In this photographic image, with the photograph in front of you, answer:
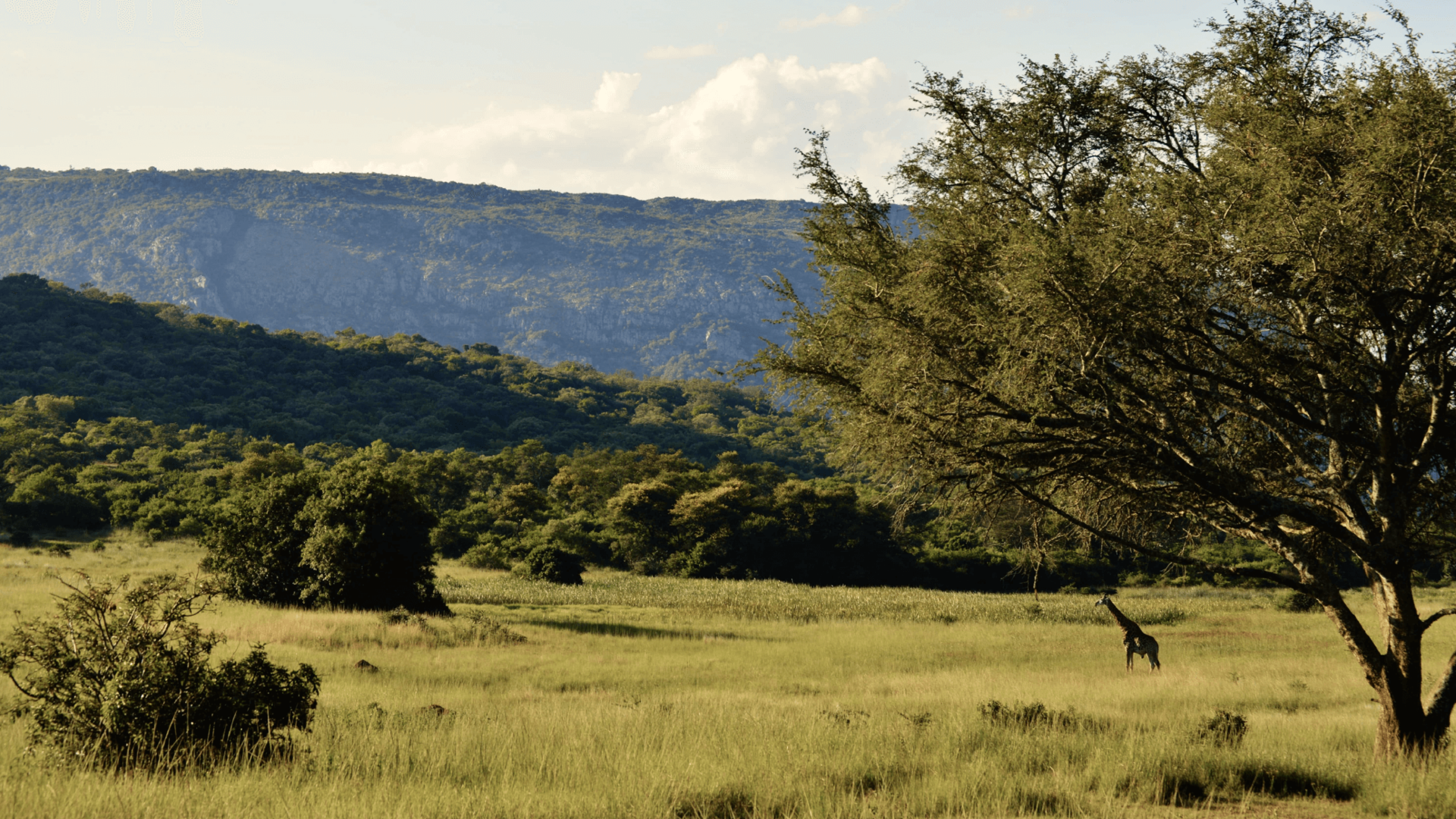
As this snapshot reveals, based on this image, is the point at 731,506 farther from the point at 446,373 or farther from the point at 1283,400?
the point at 446,373

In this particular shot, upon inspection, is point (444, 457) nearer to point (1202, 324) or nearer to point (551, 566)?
point (551, 566)

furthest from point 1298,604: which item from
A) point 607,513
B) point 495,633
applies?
point 607,513

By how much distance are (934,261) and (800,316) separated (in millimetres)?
2790

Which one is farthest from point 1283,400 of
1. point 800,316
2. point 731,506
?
point 731,506

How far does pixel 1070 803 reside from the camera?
25.2ft

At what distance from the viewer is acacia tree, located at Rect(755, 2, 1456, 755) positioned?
898 cm

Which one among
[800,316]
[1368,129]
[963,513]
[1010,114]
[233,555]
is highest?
[1010,114]

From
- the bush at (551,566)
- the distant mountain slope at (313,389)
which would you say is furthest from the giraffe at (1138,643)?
the distant mountain slope at (313,389)

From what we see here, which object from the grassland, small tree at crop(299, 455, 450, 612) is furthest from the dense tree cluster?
the grassland

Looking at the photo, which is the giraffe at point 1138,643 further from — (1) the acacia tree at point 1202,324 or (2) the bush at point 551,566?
(2) the bush at point 551,566

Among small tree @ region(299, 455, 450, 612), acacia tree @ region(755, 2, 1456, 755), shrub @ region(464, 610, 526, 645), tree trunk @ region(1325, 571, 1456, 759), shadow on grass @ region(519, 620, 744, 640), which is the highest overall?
acacia tree @ region(755, 2, 1456, 755)

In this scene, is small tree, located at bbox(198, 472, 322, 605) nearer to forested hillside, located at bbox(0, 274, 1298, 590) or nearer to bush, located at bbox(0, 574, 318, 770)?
forested hillside, located at bbox(0, 274, 1298, 590)

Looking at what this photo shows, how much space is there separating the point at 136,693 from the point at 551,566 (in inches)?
1807

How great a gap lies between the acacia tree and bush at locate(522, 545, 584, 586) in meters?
43.2
